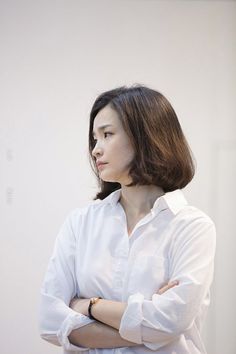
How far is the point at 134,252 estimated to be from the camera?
1275mm

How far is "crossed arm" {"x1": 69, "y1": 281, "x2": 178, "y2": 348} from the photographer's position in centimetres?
119

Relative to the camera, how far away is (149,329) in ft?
3.77

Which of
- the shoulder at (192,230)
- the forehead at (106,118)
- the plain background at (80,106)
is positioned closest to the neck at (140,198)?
the shoulder at (192,230)

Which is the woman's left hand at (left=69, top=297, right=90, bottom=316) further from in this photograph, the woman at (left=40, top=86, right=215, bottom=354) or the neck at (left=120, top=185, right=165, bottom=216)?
the neck at (left=120, top=185, right=165, bottom=216)

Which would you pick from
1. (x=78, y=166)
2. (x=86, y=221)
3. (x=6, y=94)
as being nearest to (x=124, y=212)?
(x=86, y=221)

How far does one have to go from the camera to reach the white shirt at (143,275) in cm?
115

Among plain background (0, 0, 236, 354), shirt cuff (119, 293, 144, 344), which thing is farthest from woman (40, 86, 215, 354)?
plain background (0, 0, 236, 354)

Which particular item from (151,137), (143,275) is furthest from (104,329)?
(151,137)

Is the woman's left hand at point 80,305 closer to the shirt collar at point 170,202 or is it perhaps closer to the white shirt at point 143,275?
the white shirt at point 143,275

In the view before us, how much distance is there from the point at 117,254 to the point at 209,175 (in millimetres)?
1280

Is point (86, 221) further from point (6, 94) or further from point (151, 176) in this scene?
point (6, 94)

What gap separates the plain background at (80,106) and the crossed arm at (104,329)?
113 cm

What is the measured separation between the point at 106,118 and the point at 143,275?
19.7 inches

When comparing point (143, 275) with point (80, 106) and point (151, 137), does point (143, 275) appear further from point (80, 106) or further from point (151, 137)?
point (80, 106)
